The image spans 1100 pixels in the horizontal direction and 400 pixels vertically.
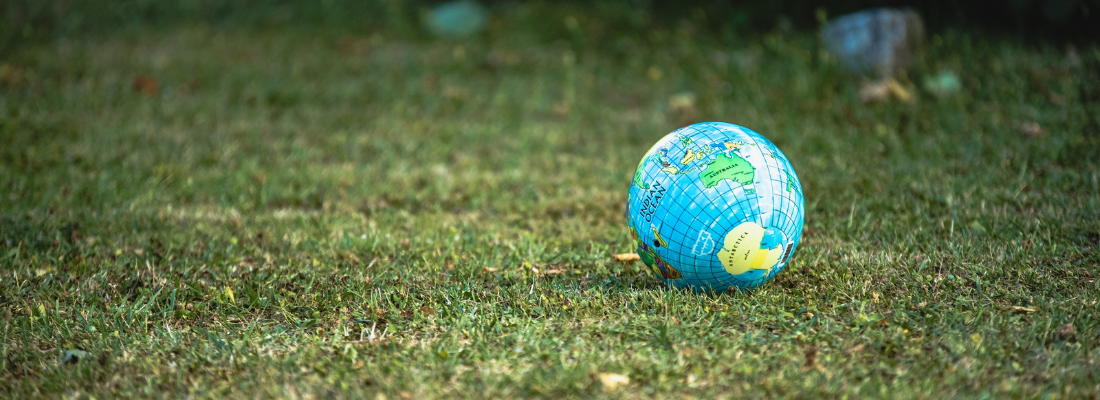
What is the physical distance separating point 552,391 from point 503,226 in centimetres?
221

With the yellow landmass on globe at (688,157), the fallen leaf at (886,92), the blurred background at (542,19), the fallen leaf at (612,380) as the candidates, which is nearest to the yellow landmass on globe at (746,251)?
the yellow landmass on globe at (688,157)

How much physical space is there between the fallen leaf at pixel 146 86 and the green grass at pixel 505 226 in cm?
8

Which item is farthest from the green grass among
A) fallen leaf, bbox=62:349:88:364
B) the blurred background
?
the blurred background

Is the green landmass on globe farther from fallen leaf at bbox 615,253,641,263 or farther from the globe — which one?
fallen leaf at bbox 615,253,641,263

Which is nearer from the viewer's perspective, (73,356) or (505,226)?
(73,356)

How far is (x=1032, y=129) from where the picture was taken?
20.9 feet

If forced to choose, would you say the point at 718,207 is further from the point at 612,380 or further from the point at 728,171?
the point at 612,380

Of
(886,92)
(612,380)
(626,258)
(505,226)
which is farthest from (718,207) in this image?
(886,92)

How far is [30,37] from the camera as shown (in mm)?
9234

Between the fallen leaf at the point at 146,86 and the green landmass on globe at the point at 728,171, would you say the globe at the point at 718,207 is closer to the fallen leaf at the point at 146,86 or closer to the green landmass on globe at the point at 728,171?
the green landmass on globe at the point at 728,171

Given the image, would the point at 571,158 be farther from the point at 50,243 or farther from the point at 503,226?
the point at 50,243

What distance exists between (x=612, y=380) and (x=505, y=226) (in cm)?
220

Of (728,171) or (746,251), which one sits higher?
(728,171)

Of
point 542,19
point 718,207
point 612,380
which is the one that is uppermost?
point 542,19
